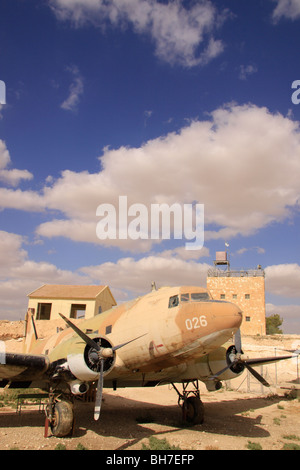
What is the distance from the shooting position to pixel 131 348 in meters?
11.6

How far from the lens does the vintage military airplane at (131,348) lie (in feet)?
34.5

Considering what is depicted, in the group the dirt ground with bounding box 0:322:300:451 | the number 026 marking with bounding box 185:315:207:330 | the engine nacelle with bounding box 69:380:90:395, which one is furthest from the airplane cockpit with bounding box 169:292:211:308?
the dirt ground with bounding box 0:322:300:451

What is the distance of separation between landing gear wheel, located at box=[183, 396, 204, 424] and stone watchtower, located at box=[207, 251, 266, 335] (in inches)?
1296

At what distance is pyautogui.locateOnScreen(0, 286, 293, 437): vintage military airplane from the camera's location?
1052 centimetres

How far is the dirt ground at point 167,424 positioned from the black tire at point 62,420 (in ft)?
0.79

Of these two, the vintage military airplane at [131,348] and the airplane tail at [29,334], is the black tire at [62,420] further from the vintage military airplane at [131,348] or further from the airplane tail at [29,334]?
the airplane tail at [29,334]

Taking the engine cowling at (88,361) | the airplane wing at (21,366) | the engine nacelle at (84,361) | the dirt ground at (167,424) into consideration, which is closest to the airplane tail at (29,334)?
the dirt ground at (167,424)

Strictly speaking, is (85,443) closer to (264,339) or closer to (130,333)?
(130,333)

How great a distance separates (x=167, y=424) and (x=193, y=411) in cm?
126

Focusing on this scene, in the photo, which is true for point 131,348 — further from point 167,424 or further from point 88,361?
point 167,424

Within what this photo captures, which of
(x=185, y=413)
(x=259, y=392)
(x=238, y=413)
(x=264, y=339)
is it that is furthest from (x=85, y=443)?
(x=264, y=339)

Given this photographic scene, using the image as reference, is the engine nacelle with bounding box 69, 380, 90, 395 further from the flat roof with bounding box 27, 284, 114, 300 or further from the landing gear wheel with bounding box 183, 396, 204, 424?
the flat roof with bounding box 27, 284, 114, 300

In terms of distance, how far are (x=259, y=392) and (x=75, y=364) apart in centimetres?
1932
